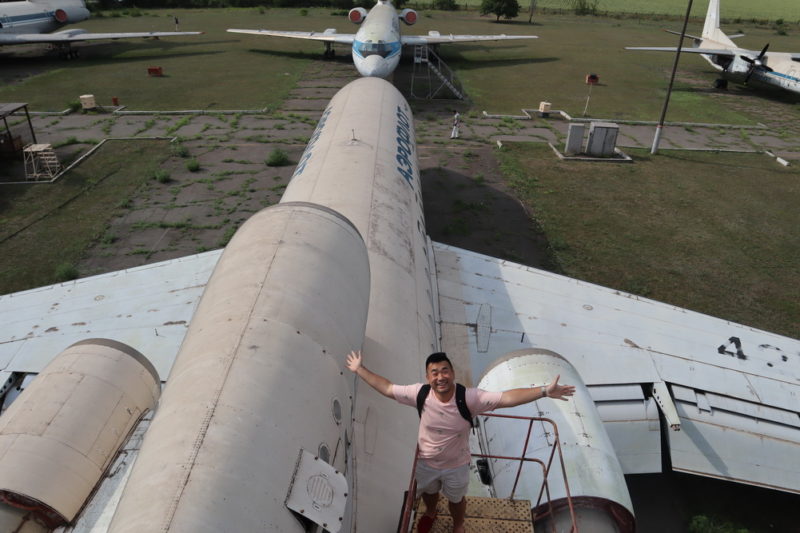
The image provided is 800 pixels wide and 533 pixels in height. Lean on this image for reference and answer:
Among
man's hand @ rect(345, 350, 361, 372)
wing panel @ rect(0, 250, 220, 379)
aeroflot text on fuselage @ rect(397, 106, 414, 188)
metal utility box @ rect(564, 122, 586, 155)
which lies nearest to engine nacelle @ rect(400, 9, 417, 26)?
metal utility box @ rect(564, 122, 586, 155)

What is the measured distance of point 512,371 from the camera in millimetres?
8828

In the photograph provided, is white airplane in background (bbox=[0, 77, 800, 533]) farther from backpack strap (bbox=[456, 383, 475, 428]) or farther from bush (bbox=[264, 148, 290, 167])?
bush (bbox=[264, 148, 290, 167])

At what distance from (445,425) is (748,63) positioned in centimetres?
4696

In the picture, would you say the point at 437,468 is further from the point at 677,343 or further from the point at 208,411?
the point at 677,343

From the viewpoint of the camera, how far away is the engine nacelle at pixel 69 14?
46.8m

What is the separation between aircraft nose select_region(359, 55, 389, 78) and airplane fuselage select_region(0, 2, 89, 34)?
31.4 meters

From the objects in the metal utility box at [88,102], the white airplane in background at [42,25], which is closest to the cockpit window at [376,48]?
the metal utility box at [88,102]

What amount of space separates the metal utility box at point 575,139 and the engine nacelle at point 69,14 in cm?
4606

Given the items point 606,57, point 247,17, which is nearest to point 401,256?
point 606,57

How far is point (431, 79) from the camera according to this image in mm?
42000

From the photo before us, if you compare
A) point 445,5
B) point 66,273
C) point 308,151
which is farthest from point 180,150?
point 445,5

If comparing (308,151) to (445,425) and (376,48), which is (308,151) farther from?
(376,48)

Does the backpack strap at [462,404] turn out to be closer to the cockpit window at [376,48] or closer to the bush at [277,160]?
the bush at [277,160]

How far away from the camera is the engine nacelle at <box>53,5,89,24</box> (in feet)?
153
